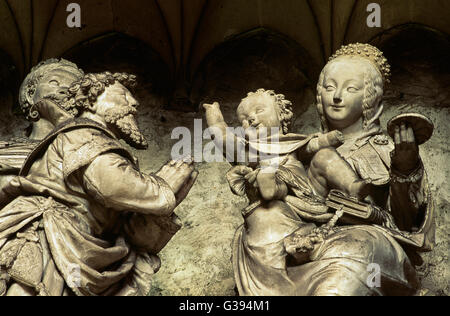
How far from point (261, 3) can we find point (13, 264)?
3043mm

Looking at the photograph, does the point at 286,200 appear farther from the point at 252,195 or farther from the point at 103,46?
the point at 103,46

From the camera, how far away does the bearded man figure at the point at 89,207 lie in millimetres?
5379

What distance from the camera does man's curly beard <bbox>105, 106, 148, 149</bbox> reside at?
5.92m

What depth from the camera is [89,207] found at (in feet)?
18.5

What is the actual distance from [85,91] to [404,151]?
1.68m

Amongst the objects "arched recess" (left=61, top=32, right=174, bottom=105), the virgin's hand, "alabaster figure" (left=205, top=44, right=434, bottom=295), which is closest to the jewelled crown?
"alabaster figure" (left=205, top=44, right=434, bottom=295)

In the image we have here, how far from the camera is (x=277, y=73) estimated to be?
7715 millimetres

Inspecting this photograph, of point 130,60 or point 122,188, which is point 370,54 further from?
point 130,60

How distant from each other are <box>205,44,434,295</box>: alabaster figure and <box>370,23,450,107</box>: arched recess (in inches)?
47.1

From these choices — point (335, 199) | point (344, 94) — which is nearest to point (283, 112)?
point (344, 94)

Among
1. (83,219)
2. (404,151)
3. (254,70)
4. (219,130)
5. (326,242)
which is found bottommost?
(326,242)

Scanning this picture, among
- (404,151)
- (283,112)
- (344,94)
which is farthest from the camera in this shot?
(344,94)

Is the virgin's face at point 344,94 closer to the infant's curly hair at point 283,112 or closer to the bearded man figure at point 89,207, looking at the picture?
the infant's curly hair at point 283,112

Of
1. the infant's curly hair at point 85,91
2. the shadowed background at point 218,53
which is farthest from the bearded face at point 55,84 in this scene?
the shadowed background at point 218,53
